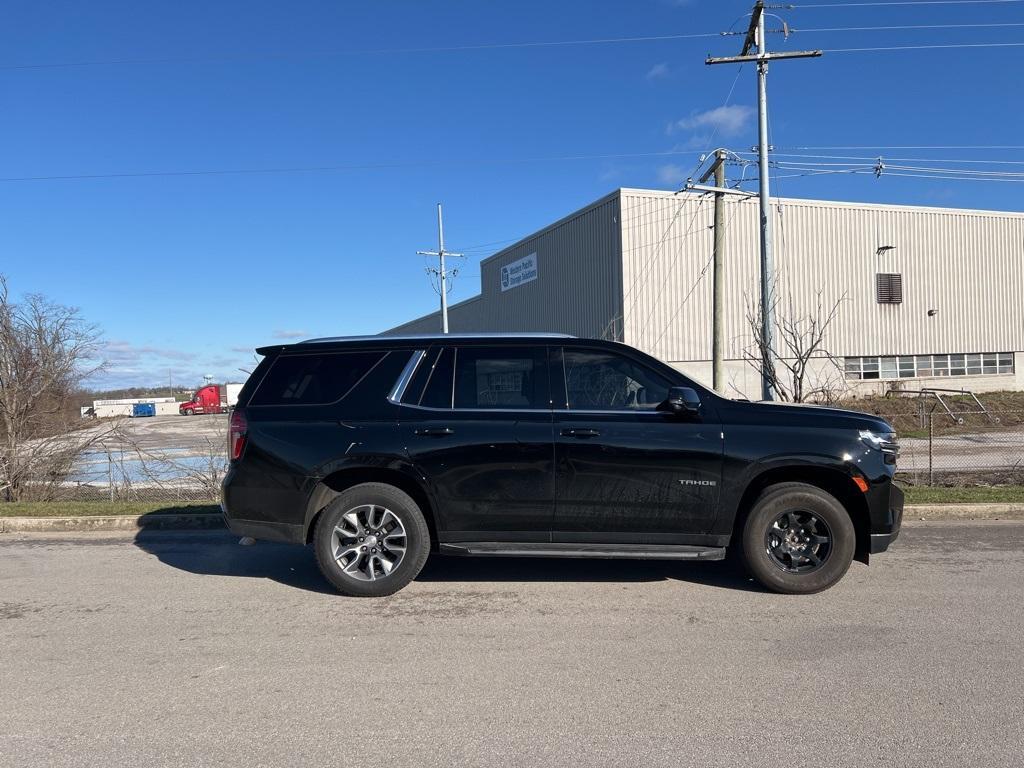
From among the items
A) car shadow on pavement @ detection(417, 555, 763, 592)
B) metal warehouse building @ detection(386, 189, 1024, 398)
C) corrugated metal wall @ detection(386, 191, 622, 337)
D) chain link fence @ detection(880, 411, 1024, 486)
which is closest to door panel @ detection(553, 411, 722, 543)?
car shadow on pavement @ detection(417, 555, 763, 592)

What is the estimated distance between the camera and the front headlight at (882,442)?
216 inches

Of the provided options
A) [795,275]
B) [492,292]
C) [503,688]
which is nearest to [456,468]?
[503,688]

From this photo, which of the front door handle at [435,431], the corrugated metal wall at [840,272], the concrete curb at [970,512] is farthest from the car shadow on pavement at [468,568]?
the corrugated metal wall at [840,272]

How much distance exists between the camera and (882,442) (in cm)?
554

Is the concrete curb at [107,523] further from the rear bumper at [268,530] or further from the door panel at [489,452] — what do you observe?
the door panel at [489,452]

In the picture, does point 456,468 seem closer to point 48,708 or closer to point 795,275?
point 48,708

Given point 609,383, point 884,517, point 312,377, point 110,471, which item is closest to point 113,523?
point 110,471

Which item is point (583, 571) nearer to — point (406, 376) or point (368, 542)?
point (368, 542)

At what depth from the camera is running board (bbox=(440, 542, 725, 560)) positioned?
18.1 ft

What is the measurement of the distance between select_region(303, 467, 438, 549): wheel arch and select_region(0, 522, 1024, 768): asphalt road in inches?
23.4

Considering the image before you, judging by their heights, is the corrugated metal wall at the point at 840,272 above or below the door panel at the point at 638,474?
above

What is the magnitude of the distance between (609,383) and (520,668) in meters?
2.34

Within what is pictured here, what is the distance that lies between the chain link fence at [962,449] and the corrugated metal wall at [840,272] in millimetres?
7182

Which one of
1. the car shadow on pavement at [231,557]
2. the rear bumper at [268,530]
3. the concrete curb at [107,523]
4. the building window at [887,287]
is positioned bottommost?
the car shadow on pavement at [231,557]
